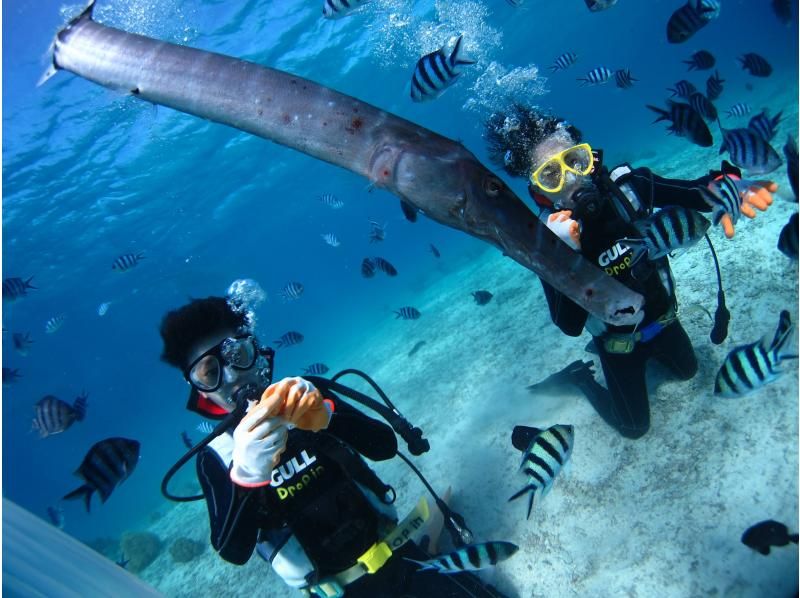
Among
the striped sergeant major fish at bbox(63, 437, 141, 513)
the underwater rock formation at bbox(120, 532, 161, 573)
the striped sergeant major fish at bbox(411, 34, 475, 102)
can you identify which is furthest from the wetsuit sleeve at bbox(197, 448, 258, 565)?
the underwater rock formation at bbox(120, 532, 161, 573)

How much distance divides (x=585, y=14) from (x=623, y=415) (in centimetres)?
6059

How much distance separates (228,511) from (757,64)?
9.38 meters

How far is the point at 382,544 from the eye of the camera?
126 inches

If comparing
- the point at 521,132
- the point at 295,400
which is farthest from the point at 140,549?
the point at 521,132

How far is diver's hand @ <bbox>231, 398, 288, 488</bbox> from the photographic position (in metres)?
2.14

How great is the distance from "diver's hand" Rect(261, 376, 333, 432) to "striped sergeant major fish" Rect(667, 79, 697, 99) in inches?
280

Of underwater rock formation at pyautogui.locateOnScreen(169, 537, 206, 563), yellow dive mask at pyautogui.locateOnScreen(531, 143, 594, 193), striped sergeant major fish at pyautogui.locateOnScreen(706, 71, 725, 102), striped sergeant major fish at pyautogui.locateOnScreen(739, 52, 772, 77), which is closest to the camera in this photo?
yellow dive mask at pyautogui.locateOnScreen(531, 143, 594, 193)

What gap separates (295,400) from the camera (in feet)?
7.30

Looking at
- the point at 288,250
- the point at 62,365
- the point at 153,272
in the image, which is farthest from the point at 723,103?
the point at 62,365

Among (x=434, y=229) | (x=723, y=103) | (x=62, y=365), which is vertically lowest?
(x=434, y=229)

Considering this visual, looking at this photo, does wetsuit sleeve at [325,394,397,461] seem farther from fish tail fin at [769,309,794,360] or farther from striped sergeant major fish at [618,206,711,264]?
fish tail fin at [769,309,794,360]

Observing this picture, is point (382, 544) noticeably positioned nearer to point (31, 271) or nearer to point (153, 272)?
point (31, 271)

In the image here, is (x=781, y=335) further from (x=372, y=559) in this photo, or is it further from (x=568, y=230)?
(x=372, y=559)

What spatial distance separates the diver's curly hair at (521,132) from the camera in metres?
3.95
